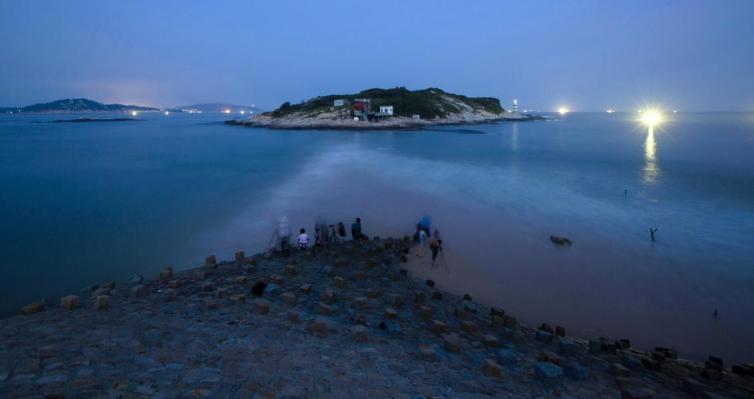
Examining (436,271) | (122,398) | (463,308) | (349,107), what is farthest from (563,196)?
(349,107)

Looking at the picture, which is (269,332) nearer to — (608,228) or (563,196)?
(608,228)

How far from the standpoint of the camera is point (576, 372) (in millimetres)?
6832

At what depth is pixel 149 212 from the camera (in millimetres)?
22281

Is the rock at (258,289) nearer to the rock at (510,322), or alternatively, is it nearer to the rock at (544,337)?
the rock at (510,322)

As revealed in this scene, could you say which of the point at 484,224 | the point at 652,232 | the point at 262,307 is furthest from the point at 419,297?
the point at 652,232

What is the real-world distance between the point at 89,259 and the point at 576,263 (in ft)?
60.7

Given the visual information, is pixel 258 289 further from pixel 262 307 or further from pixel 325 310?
pixel 325 310

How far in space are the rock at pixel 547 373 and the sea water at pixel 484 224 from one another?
3.57 m

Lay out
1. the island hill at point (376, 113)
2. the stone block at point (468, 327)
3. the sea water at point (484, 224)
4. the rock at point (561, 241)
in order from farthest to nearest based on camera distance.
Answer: the island hill at point (376, 113) → the rock at point (561, 241) → the sea water at point (484, 224) → the stone block at point (468, 327)

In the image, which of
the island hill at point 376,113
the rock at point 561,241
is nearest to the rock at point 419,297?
the rock at point 561,241

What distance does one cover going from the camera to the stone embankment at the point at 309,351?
5.77m

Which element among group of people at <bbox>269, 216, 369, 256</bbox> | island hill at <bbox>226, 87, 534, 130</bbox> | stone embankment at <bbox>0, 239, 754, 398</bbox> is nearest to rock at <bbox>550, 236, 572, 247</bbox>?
stone embankment at <bbox>0, 239, 754, 398</bbox>

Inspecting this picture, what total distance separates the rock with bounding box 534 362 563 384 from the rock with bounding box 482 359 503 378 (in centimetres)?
70

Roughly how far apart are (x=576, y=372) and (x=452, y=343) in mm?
2178
